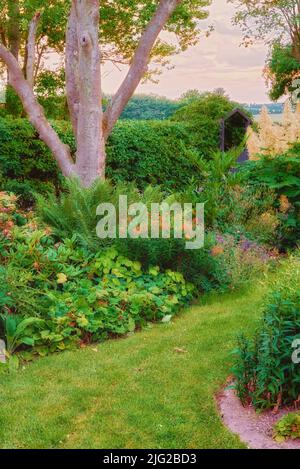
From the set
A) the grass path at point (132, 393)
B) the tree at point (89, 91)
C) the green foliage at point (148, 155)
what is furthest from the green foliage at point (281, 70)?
the grass path at point (132, 393)

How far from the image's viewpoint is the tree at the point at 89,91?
29.5ft

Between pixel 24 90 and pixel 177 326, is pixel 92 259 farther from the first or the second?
pixel 24 90

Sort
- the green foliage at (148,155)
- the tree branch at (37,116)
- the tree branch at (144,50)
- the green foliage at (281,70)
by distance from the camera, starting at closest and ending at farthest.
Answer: the tree branch at (144,50)
the tree branch at (37,116)
the green foliage at (148,155)
the green foliage at (281,70)

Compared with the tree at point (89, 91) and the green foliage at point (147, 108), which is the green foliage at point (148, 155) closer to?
the tree at point (89, 91)

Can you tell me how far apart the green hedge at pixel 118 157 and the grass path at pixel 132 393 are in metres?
5.18

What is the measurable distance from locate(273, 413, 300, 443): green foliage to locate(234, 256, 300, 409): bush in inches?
8.8

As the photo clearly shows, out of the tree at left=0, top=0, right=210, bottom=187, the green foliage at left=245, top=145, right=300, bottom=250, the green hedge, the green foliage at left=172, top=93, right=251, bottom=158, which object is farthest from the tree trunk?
the green foliage at left=172, top=93, right=251, bottom=158

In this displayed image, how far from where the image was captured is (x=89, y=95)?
29.8 feet

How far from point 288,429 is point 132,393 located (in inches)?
48.7

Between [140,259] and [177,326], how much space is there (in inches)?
47.9

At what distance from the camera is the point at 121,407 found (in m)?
4.15

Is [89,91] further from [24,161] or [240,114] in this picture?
[240,114]
